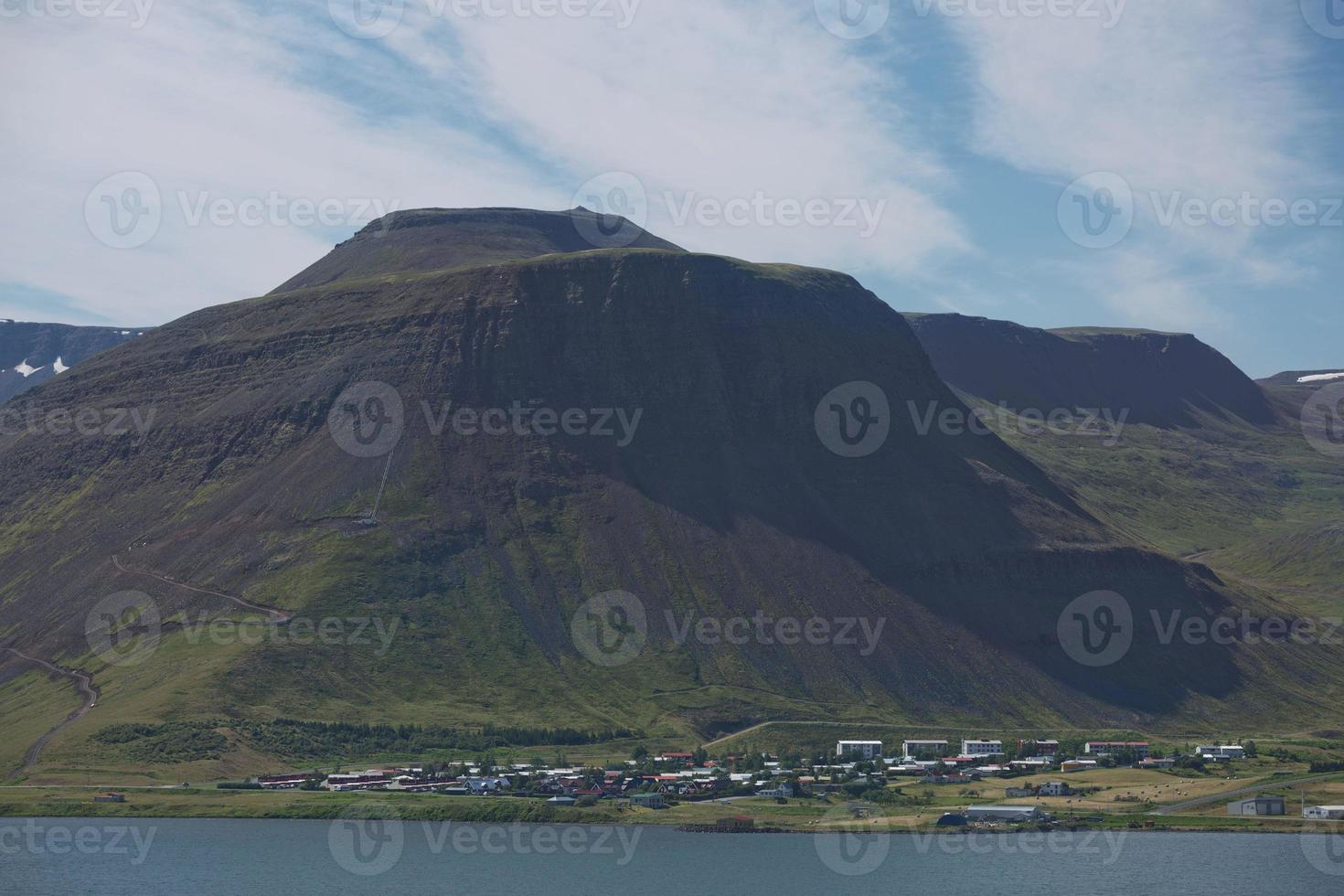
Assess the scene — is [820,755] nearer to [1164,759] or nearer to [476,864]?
[1164,759]

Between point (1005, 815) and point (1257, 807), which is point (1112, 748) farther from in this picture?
point (1005, 815)

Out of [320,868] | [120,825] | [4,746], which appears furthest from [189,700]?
[320,868]

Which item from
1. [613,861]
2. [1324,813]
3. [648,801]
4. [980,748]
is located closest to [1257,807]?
[1324,813]

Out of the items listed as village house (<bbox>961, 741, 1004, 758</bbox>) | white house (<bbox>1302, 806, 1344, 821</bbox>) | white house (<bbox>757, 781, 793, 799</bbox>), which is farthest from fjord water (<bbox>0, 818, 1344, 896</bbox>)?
village house (<bbox>961, 741, 1004, 758</bbox>)

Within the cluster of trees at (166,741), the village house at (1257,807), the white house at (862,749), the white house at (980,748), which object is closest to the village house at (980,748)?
the white house at (980,748)

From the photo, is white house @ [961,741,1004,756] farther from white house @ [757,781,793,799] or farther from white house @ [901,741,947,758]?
white house @ [757,781,793,799]

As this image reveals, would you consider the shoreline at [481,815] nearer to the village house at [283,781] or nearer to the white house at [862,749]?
the village house at [283,781]
